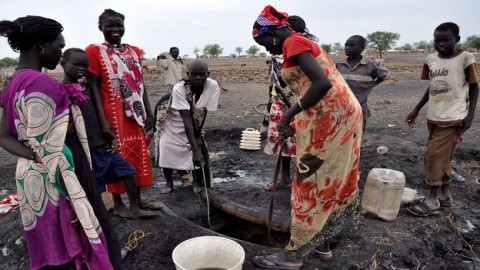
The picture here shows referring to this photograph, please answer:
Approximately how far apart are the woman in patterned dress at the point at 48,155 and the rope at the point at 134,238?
85cm

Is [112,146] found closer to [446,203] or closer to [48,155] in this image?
[48,155]

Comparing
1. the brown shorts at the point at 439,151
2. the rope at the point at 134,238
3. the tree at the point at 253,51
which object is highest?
the tree at the point at 253,51

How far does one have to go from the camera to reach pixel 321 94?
2139 millimetres

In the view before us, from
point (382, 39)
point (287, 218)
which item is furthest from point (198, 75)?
point (382, 39)

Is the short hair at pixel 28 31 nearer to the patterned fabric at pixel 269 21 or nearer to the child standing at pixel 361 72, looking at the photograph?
the patterned fabric at pixel 269 21

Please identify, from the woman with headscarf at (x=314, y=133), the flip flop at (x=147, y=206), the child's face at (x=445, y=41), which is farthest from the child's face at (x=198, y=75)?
the child's face at (x=445, y=41)

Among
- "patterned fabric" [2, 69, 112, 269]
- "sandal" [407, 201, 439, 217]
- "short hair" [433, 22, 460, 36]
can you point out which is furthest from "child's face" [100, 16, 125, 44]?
"sandal" [407, 201, 439, 217]

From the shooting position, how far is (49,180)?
1.87 m

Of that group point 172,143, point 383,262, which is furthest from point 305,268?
point 172,143

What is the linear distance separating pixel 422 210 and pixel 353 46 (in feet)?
6.84

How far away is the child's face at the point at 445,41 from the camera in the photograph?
3.25 metres

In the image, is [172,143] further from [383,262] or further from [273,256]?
[383,262]

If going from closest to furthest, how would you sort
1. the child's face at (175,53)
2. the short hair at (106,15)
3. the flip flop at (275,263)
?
the flip flop at (275,263), the short hair at (106,15), the child's face at (175,53)

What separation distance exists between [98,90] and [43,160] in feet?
4.06
